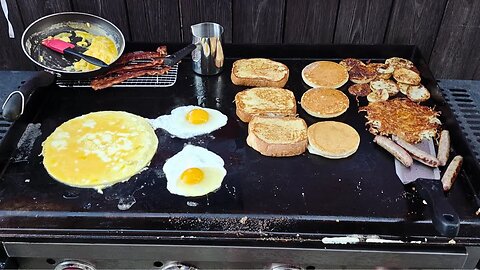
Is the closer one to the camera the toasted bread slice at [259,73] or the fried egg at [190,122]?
the fried egg at [190,122]

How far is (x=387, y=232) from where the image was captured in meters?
1.67

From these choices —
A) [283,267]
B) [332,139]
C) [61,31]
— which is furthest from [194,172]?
[61,31]

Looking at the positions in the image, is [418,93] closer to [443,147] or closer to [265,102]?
[443,147]

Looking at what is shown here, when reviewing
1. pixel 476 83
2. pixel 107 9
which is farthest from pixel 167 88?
pixel 476 83

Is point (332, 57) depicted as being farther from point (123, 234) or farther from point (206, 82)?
point (123, 234)

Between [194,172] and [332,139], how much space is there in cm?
63

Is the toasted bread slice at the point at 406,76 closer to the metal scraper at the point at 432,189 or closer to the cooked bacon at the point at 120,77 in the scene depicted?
the metal scraper at the point at 432,189

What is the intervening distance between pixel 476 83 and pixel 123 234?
204 centimetres

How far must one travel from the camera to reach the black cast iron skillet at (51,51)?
2055 mm

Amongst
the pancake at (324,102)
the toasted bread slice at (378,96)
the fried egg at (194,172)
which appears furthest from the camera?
the toasted bread slice at (378,96)

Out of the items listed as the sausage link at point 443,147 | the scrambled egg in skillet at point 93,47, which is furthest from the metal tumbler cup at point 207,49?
the sausage link at point 443,147

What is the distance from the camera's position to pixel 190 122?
6.80 ft

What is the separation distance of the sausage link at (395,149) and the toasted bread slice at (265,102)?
1.33 ft

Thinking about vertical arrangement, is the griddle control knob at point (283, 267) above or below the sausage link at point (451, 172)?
below
